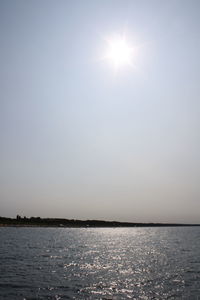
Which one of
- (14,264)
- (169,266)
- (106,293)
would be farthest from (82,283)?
(169,266)

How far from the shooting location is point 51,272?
134 feet

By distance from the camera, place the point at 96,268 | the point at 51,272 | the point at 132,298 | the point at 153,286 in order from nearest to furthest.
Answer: the point at 132,298
the point at 153,286
the point at 51,272
the point at 96,268

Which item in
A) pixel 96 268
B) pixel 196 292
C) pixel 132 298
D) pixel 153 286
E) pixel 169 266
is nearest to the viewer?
pixel 132 298

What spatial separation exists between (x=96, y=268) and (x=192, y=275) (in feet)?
45.9

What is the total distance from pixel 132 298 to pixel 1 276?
16.7 m

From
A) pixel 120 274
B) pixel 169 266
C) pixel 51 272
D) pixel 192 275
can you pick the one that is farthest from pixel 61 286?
pixel 169 266

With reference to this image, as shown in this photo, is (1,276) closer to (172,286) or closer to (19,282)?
(19,282)

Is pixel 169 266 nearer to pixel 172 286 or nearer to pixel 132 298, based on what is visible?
pixel 172 286

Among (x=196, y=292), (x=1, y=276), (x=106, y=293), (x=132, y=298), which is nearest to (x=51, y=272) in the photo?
(x=1, y=276)

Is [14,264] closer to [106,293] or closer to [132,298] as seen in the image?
[106,293]

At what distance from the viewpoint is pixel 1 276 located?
36.4 metres

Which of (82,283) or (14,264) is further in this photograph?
(14,264)

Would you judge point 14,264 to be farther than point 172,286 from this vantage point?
Yes

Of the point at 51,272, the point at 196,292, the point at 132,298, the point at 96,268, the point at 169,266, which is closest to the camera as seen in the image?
the point at 132,298
